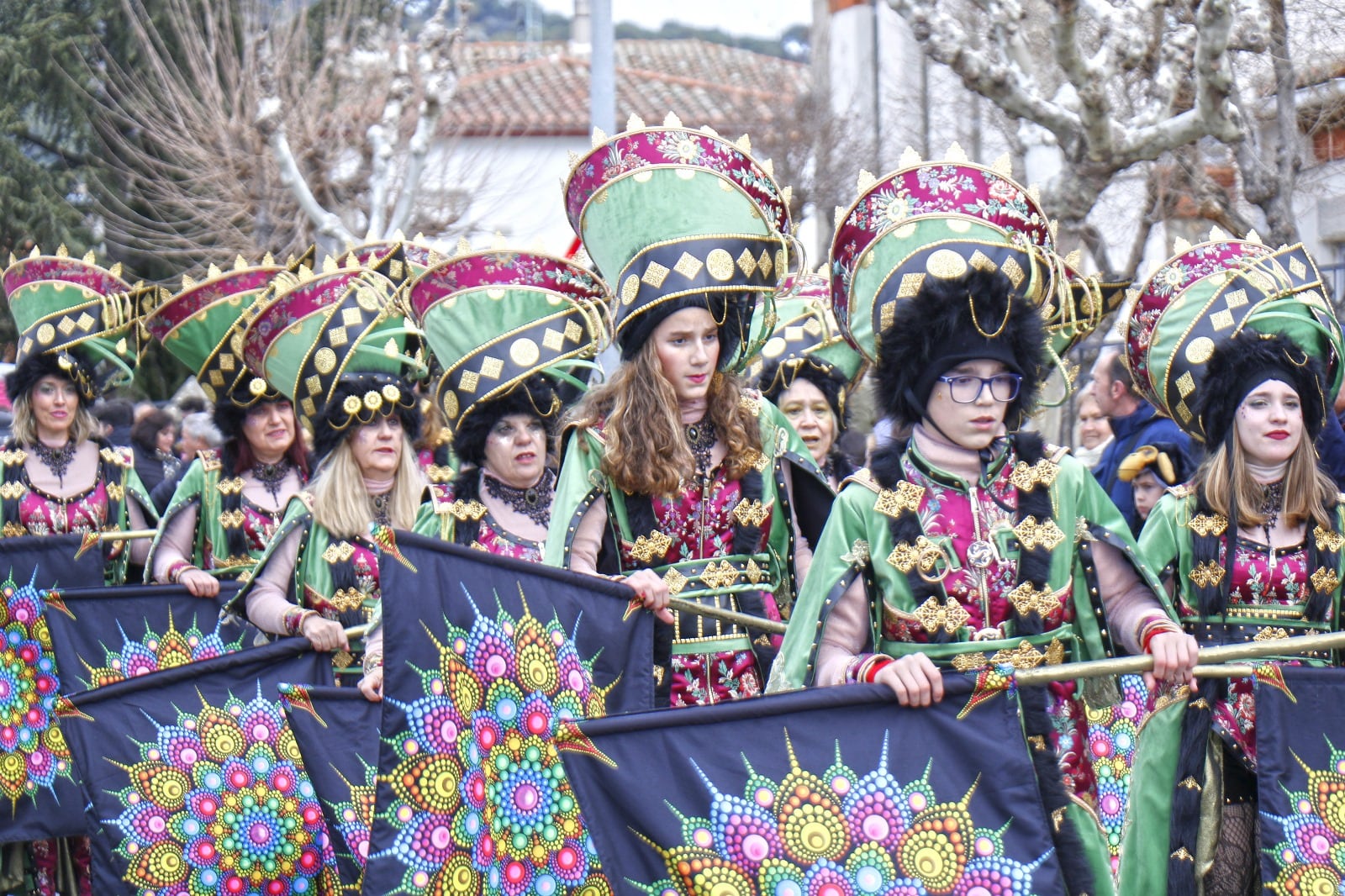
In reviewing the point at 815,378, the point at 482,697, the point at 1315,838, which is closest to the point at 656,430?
the point at 482,697

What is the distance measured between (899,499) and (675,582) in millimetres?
1107

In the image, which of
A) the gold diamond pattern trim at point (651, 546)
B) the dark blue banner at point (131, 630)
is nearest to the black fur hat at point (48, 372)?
the dark blue banner at point (131, 630)

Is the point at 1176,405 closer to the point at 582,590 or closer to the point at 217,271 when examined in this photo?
the point at 582,590

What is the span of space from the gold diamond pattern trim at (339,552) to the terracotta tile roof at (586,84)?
21458mm

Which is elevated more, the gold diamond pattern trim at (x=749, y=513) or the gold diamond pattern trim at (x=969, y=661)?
the gold diamond pattern trim at (x=749, y=513)

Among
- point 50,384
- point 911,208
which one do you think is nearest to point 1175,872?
point 911,208

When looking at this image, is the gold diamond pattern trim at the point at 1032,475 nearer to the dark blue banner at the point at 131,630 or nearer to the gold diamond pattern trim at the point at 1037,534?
the gold diamond pattern trim at the point at 1037,534

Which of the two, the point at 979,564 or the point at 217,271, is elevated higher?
the point at 217,271

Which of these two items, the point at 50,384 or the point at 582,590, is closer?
A: the point at 582,590

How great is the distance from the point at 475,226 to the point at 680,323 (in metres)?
18.9

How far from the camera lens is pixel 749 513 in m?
5.26

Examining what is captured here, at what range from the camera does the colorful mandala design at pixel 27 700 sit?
7.79 metres

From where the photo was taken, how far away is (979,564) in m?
4.24

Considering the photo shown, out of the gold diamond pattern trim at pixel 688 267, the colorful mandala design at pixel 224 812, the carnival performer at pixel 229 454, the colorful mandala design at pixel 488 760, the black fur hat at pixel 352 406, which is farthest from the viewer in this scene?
the carnival performer at pixel 229 454
